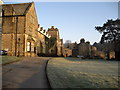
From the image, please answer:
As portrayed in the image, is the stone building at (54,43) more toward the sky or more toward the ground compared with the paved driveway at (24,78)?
more toward the sky

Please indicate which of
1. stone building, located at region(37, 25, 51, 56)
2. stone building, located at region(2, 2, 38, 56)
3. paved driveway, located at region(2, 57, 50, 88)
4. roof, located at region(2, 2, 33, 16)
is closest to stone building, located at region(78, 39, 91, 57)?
stone building, located at region(37, 25, 51, 56)

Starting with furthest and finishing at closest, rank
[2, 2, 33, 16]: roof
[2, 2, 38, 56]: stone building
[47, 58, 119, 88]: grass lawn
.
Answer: [2, 2, 33, 16]: roof < [2, 2, 38, 56]: stone building < [47, 58, 119, 88]: grass lawn

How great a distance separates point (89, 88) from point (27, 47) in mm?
20091

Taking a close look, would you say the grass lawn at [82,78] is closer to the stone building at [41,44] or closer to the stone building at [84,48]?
the stone building at [41,44]

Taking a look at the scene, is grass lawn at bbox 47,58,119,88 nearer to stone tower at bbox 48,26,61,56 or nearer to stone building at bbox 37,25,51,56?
A: stone building at bbox 37,25,51,56

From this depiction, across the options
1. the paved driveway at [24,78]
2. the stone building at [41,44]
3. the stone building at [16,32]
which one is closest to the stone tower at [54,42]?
the stone building at [41,44]

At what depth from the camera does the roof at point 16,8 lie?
2230 cm

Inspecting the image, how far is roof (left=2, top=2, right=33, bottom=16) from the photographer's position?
22.3 metres

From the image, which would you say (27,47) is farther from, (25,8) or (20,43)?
(25,8)

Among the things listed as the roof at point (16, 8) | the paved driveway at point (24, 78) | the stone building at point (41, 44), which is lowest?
the paved driveway at point (24, 78)

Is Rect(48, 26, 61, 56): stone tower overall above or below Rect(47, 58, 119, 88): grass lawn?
above

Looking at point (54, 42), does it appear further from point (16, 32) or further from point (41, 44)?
point (16, 32)

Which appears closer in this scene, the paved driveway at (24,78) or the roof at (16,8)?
the paved driveway at (24,78)

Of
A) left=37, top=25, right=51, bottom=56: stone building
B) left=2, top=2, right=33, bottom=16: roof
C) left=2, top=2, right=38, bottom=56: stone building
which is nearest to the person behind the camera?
left=2, top=2, right=38, bottom=56: stone building
